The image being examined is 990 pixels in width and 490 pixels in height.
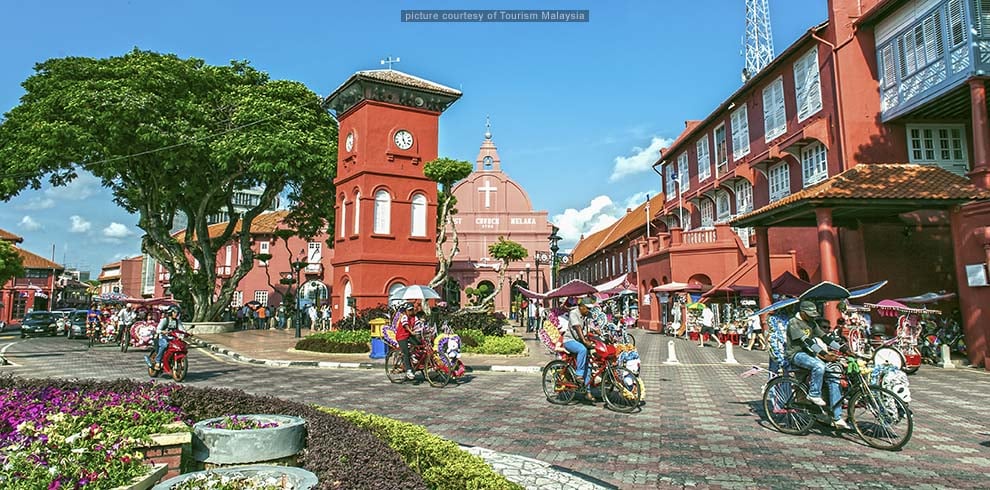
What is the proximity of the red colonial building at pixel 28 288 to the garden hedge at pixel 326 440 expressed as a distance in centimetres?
6457

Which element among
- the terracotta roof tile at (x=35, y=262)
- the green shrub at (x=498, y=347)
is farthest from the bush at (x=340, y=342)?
the terracotta roof tile at (x=35, y=262)

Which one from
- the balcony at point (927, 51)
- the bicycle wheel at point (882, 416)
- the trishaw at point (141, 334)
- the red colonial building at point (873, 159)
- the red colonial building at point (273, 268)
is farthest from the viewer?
the red colonial building at point (273, 268)

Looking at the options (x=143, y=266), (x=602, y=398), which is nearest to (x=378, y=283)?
(x=602, y=398)

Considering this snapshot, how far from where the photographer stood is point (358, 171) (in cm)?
2480

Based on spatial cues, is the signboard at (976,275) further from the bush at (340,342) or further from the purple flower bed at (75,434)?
the purple flower bed at (75,434)

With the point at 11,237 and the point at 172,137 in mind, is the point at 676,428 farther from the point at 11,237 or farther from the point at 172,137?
the point at 11,237

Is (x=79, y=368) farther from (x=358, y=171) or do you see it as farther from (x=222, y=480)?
(x=222, y=480)

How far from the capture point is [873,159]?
18.9 metres

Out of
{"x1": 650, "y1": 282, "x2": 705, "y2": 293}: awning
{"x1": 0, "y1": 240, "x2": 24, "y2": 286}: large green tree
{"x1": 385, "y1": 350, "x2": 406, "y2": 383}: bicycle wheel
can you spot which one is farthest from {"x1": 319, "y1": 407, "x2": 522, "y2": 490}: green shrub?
{"x1": 0, "y1": 240, "x2": 24, "y2": 286}: large green tree

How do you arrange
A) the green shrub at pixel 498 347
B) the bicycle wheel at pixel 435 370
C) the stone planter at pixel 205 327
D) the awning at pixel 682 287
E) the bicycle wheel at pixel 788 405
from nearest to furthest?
the bicycle wheel at pixel 788 405 < the bicycle wheel at pixel 435 370 < the green shrub at pixel 498 347 < the awning at pixel 682 287 < the stone planter at pixel 205 327

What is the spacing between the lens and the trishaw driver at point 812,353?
7.08 metres

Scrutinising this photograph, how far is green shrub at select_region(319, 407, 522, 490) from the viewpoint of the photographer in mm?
4117

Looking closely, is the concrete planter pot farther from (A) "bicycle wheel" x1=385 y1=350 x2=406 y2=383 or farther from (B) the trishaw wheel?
(B) the trishaw wheel

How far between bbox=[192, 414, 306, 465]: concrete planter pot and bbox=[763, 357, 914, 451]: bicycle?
6.19 metres
